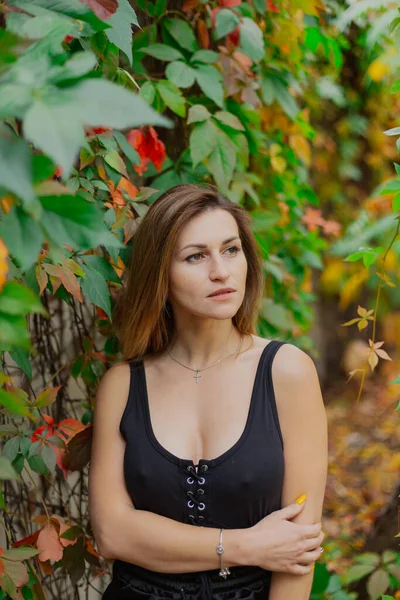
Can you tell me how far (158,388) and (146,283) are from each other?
261 millimetres

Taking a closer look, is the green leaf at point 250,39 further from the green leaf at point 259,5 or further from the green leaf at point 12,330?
the green leaf at point 12,330

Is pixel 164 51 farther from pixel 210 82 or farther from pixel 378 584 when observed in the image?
pixel 378 584

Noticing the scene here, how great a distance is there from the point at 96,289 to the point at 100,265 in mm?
107

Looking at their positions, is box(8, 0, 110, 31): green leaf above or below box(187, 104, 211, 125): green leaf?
above

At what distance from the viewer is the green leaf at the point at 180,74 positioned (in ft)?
6.39

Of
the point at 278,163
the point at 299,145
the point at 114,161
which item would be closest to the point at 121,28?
the point at 114,161

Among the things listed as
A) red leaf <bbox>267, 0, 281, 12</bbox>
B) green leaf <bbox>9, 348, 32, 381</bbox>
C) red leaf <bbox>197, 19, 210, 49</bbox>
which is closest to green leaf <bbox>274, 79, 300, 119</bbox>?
red leaf <bbox>267, 0, 281, 12</bbox>

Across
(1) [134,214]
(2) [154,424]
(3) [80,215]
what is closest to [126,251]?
(1) [134,214]

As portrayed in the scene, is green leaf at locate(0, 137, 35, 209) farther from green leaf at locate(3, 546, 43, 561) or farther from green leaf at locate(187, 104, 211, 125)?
green leaf at locate(187, 104, 211, 125)

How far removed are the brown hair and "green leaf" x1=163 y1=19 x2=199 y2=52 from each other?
1.61 ft

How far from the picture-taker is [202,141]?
6.36ft

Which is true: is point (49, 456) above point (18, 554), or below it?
above

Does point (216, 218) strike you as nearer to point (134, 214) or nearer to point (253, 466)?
point (134, 214)

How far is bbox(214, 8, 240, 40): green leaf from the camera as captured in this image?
200cm
